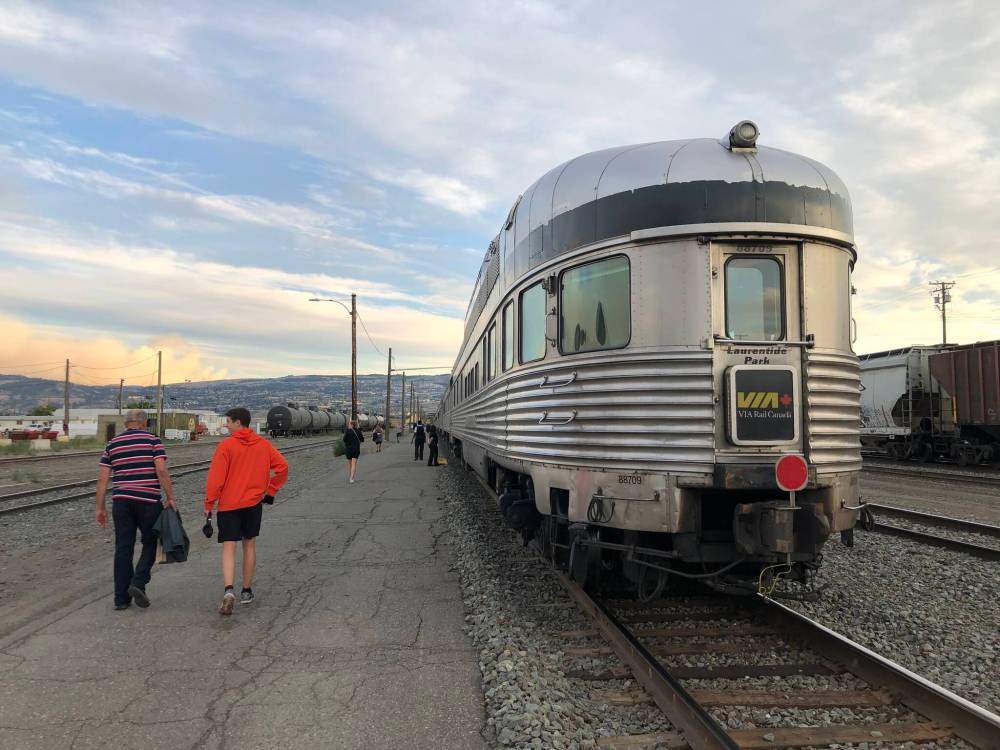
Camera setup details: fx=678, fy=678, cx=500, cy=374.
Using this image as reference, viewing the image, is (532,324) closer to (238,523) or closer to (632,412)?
(632,412)

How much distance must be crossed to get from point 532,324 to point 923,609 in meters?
3.99

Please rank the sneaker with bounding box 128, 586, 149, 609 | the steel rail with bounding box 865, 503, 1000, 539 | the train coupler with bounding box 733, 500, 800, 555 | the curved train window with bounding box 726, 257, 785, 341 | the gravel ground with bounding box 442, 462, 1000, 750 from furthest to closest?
the steel rail with bounding box 865, 503, 1000, 539 < the sneaker with bounding box 128, 586, 149, 609 < the curved train window with bounding box 726, 257, 785, 341 < the train coupler with bounding box 733, 500, 800, 555 < the gravel ground with bounding box 442, 462, 1000, 750

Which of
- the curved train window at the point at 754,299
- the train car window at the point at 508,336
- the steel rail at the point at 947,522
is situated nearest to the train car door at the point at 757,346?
the curved train window at the point at 754,299

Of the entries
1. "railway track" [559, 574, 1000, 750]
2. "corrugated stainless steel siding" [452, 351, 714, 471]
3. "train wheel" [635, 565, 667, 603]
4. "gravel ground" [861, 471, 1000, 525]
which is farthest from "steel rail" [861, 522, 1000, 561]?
"corrugated stainless steel siding" [452, 351, 714, 471]

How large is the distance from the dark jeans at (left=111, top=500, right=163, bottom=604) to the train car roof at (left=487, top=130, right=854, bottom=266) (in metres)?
4.08

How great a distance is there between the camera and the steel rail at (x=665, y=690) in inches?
125

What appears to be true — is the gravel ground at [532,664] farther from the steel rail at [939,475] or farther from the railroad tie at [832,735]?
the steel rail at [939,475]

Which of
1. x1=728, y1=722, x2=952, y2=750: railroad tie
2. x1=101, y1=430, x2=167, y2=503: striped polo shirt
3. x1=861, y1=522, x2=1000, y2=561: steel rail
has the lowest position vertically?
x1=728, y1=722, x2=952, y2=750: railroad tie

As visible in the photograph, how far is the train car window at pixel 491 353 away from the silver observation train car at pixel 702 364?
234 cm

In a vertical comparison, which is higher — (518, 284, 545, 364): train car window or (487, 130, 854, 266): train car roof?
(487, 130, 854, 266): train car roof

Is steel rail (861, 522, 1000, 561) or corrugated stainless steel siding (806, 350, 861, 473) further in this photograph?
steel rail (861, 522, 1000, 561)

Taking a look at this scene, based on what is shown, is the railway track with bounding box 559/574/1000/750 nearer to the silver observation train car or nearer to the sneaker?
the silver observation train car

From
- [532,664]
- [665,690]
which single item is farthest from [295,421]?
[665,690]

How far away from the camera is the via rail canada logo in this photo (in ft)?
14.8
